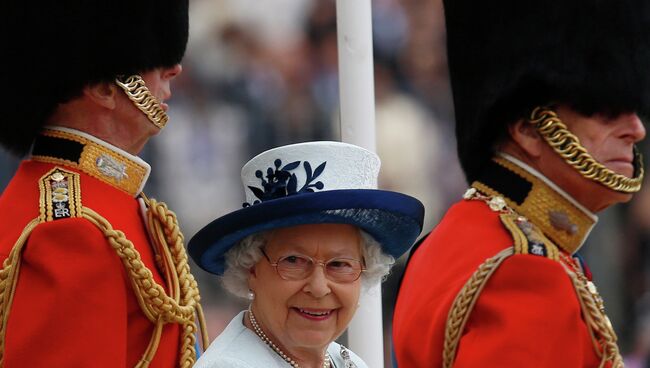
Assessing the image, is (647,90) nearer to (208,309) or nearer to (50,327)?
(50,327)

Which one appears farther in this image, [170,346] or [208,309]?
[208,309]

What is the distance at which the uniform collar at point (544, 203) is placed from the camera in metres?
4.11

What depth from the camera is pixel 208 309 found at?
24.3 ft

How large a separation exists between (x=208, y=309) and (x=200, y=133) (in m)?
0.92

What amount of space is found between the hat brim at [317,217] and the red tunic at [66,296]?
0.32m

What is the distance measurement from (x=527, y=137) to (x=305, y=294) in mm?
796

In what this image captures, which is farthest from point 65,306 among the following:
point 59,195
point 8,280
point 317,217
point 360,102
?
point 360,102

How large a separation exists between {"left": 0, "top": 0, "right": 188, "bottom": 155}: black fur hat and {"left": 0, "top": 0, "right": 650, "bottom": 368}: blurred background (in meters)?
2.87

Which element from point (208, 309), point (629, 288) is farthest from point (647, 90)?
point (629, 288)

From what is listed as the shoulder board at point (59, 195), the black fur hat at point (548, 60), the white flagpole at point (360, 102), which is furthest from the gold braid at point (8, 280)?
the black fur hat at point (548, 60)

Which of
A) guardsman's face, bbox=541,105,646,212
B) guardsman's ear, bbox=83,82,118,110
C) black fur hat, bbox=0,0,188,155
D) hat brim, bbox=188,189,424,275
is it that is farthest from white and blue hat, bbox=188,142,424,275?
black fur hat, bbox=0,0,188,155

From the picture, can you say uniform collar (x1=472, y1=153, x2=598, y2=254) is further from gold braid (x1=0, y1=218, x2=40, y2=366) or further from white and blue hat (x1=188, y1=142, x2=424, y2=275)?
gold braid (x1=0, y1=218, x2=40, y2=366)

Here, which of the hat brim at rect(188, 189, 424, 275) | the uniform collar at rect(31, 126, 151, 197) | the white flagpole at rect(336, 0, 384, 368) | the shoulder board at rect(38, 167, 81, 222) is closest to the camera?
the hat brim at rect(188, 189, 424, 275)

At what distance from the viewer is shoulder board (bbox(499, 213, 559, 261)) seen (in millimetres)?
3943
